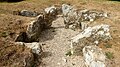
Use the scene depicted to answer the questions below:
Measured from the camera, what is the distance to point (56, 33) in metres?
27.0

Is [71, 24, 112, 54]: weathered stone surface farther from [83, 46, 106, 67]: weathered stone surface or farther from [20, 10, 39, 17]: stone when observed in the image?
[20, 10, 39, 17]: stone

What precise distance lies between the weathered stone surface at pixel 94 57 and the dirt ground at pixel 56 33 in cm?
72

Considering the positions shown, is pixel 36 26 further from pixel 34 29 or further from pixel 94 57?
pixel 94 57

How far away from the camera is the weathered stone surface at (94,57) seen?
15958mm

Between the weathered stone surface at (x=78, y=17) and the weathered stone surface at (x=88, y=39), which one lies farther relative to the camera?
the weathered stone surface at (x=78, y=17)

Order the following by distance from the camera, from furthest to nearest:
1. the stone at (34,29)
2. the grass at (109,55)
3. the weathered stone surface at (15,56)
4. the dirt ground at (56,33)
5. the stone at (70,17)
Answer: the stone at (70,17) < the stone at (34,29) < the dirt ground at (56,33) < the grass at (109,55) < the weathered stone surface at (15,56)

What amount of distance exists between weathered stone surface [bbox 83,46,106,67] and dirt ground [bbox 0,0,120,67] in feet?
2.35

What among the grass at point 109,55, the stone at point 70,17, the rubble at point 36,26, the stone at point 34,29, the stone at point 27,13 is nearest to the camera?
the grass at point 109,55

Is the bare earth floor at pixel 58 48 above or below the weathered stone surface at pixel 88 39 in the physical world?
below

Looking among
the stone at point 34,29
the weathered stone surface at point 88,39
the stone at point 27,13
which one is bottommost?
the stone at point 27,13

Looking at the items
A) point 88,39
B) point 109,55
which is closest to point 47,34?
point 88,39

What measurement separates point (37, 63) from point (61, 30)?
32.9 ft

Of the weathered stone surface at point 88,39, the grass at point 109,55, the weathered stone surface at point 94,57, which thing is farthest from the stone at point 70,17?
the grass at point 109,55

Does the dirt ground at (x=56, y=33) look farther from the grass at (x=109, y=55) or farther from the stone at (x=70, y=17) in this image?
the stone at (x=70, y=17)
